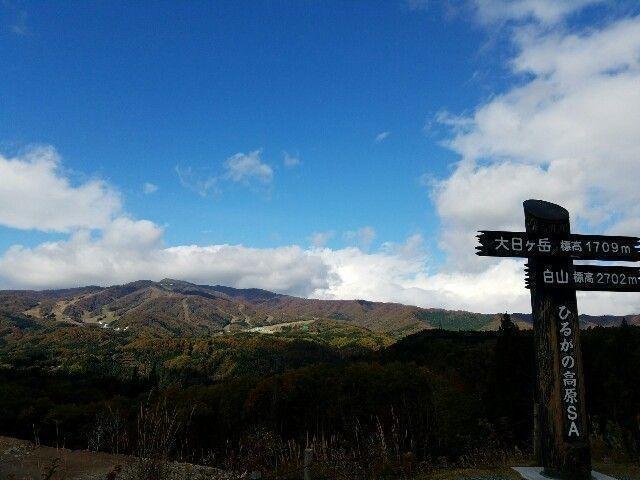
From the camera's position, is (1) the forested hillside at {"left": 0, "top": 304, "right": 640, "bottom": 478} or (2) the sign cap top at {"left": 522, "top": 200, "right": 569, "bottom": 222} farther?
(1) the forested hillside at {"left": 0, "top": 304, "right": 640, "bottom": 478}

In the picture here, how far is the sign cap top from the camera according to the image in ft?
32.5

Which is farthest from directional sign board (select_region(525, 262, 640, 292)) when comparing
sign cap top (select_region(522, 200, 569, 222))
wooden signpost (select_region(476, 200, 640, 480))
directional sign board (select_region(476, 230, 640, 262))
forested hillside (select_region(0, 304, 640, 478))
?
forested hillside (select_region(0, 304, 640, 478))

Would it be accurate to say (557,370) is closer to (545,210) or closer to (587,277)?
(587,277)

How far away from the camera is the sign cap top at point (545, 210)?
32.5 ft

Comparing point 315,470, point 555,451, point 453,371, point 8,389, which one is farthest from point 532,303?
point 8,389

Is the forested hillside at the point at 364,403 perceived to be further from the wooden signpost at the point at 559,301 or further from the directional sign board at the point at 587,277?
the wooden signpost at the point at 559,301

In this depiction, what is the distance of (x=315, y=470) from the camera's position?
27.4ft

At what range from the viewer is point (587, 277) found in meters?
9.98

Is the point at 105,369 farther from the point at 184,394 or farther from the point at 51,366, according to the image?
the point at 184,394

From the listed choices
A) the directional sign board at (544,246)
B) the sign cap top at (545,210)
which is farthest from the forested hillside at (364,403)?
the sign cap top at (545,210)

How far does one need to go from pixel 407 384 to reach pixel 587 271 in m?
46.3

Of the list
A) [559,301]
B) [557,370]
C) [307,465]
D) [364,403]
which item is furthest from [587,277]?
[364,403]

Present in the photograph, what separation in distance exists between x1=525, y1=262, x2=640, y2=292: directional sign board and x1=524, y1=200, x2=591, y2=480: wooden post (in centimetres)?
5

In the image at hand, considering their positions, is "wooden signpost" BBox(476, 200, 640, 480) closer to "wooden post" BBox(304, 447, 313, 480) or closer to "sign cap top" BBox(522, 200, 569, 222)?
"sign cap top" BBox(522, 200, 569, 222)
